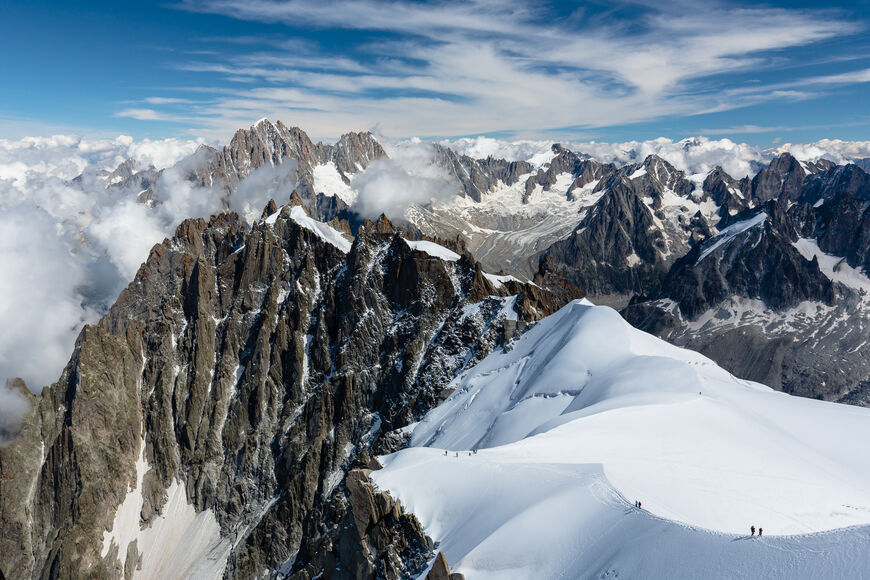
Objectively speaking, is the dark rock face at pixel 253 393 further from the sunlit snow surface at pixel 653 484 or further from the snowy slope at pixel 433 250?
the sunlit snow surface at pixel 653 484

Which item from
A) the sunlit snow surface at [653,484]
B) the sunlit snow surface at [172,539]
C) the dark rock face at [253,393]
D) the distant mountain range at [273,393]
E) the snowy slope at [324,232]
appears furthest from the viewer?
the snowy slope at [324,232]

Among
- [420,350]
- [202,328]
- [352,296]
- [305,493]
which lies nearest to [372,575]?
[420,350]

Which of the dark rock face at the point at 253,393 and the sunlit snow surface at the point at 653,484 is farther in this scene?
the dark rock face at the point at 253,393

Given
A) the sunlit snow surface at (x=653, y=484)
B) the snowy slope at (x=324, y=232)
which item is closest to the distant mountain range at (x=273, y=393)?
the snowy slope at (x=324, y=232)

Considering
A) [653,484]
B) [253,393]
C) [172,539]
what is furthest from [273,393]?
[653,484]

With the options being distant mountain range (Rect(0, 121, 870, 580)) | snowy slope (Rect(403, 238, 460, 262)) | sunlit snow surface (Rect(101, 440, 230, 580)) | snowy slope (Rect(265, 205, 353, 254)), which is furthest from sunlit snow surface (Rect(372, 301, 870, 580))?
sunlit snow surface (Rect(101, 440, 230, 580))

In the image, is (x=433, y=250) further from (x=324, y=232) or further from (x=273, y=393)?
(x=273, y=393)

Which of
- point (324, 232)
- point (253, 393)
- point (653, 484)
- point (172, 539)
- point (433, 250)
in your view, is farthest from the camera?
point (324, 232)
